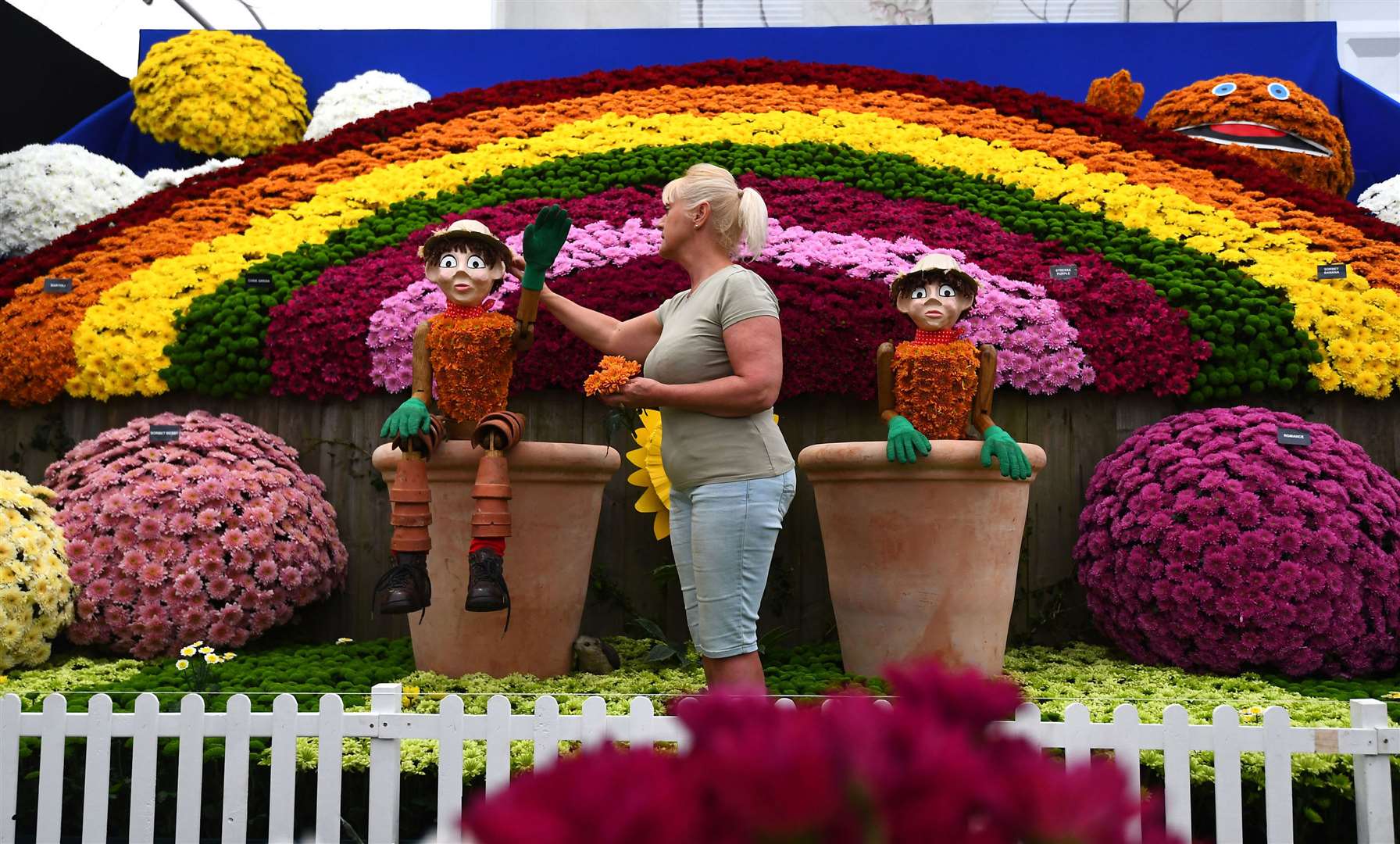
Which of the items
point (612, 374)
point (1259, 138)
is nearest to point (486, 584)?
point (612, 374)

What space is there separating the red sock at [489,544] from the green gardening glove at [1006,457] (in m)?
1.41

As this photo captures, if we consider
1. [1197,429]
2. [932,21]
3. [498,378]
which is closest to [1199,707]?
[1197,429]

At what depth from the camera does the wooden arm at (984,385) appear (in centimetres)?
358

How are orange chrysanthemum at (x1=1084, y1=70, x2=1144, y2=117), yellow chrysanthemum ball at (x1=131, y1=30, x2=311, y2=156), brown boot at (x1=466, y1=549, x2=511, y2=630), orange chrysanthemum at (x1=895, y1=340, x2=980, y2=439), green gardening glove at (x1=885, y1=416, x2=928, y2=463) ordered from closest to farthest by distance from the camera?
1. brown boot at (x1=466, y1=549, x2=511, y2=630)
2. green gardening glove at (x1=885, y1=416, x2=928, y2=463)
3. orange chrysanthemum at (x1=895, y1=340, x2=980, y2=439)
4. orange chrysanthemum at (x1=1084, y1=70, x2=1144, y2=117)
5. yellow chrysanthemum ball at (x1=131, y1=30, x2=311, y2=156)

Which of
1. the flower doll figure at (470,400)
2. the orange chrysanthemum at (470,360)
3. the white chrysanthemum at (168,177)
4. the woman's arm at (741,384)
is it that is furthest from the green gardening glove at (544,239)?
the white chrysanthemum at (168,177)

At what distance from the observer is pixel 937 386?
349 cm

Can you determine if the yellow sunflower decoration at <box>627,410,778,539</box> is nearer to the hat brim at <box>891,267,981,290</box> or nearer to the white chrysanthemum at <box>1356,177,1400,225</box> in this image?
the hat brim at <box>891,267,981,290</box>

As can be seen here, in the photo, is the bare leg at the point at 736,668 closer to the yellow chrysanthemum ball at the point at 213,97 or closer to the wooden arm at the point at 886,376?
the wooden arm at the point at 886,376

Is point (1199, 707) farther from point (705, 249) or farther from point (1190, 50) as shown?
point (1190, 50)

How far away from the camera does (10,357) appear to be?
453 centimetres

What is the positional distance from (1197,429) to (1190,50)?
241 inches

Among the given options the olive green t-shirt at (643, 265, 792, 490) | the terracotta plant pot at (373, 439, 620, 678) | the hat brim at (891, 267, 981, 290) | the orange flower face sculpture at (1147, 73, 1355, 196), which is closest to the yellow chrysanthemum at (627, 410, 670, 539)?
the terracotta plant pot at (373, 439, 620, 678)

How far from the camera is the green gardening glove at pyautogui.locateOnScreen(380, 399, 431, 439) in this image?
123 inches

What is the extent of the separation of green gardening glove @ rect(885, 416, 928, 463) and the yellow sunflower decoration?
590 millimetres
